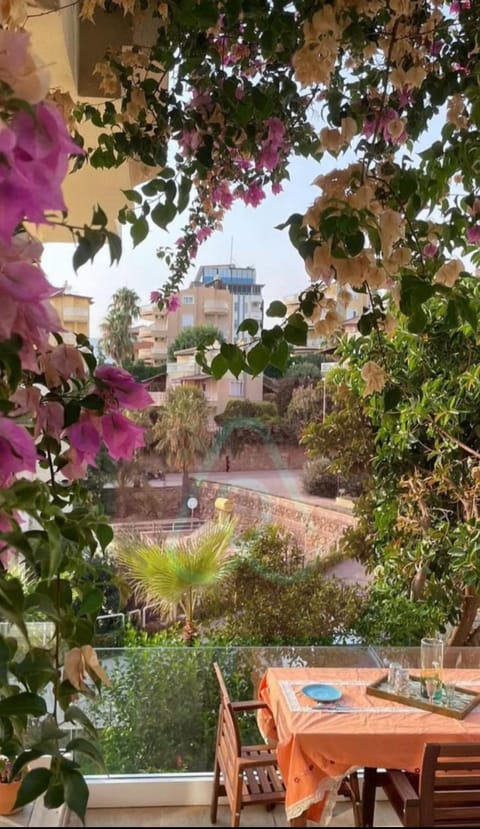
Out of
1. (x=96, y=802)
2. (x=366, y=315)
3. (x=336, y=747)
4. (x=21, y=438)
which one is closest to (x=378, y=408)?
(x=336, y=747)

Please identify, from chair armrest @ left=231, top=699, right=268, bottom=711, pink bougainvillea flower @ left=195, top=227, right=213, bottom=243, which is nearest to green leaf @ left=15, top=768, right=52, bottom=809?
pink bougainvillea flower @ left=195, top=227, right=213, bottom=243

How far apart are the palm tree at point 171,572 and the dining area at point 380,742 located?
75 centimetres

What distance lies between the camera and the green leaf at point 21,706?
480 mm

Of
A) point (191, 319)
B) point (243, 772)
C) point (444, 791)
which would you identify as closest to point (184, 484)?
point (191, 319)

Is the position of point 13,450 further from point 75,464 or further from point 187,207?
point 187,207

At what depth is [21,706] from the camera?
480 millimetres

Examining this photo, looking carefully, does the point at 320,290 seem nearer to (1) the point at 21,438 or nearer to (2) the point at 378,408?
(1) the point at 21,438

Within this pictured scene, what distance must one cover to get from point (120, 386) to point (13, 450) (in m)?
0.22

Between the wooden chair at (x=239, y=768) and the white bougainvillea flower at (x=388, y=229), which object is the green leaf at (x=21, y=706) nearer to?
the white bougainvillea flower at (x=388, y=229)

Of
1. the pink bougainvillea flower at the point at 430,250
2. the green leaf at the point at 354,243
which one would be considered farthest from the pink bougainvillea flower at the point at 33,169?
the pink bougainvillea flower at the point at 430,250

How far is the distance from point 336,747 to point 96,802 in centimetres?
144

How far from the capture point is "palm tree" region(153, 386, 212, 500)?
13.2ft

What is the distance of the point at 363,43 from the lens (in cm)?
93

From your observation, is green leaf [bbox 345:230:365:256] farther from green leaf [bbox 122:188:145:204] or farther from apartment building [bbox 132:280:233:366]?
apartment building [bbox 132:280:233:366]
